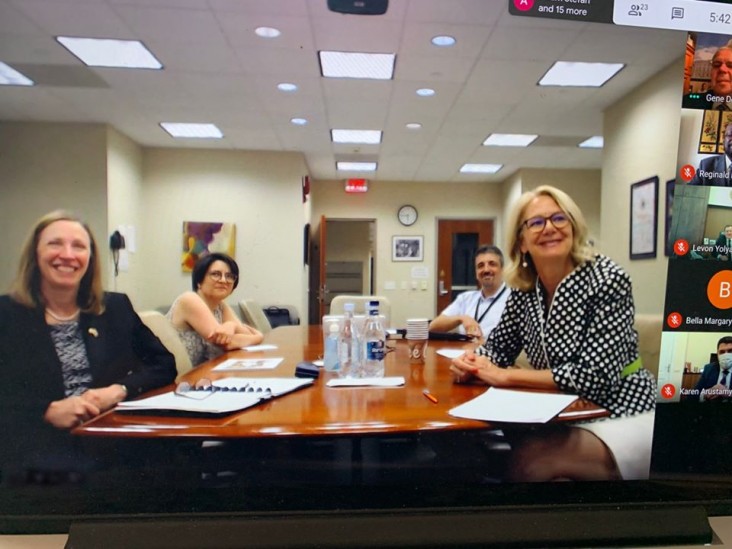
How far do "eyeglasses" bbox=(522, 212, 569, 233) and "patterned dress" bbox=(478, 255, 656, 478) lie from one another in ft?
0.28

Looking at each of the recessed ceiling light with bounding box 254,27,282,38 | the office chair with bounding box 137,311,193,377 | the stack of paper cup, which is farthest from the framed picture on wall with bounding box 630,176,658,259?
the office chair with bounding box 137,311,193,377

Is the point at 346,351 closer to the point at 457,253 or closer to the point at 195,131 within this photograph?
the point at 457,253

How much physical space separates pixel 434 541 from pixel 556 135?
27.7 inches

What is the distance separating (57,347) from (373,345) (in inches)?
22.2

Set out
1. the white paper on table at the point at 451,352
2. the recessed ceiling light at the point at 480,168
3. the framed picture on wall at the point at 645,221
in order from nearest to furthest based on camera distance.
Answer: the framed picture on wall at the point at 645,221 → the recessed ceiling light at the point at 480,168 → the white paper on table at the point at 451,352

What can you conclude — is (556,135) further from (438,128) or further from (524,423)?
(524,423)

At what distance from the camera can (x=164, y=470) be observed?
73 centimetres

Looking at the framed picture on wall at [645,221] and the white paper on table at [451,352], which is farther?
the white paper on table at [451,352]

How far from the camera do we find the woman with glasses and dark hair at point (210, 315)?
2.41ft

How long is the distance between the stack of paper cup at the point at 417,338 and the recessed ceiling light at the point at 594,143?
1.37 feet

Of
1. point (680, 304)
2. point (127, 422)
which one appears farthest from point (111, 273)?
point (680, 304)

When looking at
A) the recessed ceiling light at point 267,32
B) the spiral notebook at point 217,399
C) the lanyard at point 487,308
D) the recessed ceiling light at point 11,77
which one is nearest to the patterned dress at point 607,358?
the lanyard at point 487,308

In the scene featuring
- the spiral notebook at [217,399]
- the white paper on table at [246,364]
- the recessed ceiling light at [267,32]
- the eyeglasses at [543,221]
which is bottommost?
the spiral notebook at [217,399]

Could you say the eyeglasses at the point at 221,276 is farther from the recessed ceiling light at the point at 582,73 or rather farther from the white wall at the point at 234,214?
the recessed ceiling light at the point at 582,73
